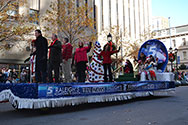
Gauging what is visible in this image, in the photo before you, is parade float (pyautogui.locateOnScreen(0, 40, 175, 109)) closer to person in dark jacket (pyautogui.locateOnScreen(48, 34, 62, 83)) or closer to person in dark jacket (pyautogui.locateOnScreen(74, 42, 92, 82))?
person in dark jacket (pyautogui.locateOnScreen(48, 34, 62, 83))

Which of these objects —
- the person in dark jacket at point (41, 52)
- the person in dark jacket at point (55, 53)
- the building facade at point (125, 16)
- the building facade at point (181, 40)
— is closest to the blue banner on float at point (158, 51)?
the person in dark jacket at point (55, 53)

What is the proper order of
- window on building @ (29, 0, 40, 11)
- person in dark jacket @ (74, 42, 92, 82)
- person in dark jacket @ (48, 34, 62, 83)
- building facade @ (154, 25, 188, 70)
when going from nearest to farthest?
person in dark jacket @ (48, 34, 62, 83), person in dark jacket @ (74, 42, 92, 82), window on building @ (29, 0, 40, 11), building facade @ (154, 25, 188, 70)

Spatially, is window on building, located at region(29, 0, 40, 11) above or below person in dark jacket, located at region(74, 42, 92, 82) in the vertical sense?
above

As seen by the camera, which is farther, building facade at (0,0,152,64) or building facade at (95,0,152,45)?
building facade at (95,0,152,45)

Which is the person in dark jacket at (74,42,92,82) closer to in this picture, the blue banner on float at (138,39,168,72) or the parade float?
the parade float

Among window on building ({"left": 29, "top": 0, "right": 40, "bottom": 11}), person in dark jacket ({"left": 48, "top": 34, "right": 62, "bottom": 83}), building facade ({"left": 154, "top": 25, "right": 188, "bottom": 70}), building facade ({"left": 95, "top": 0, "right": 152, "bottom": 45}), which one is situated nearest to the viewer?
person in dark jacket ({"left": 48, "top": 34, "right": 62, "bottom": 83})

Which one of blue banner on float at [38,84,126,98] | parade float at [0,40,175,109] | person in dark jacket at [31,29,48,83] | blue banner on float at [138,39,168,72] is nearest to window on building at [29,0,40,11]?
blue banner on float at [138,39,168,72]

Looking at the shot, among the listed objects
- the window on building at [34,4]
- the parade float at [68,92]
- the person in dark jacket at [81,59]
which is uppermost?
the window on building at [34,4]

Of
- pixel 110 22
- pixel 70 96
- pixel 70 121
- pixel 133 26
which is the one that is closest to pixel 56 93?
pixel 70 96

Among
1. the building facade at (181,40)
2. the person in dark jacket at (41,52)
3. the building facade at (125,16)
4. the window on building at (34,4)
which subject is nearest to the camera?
the person in dark jacket at (41,52)

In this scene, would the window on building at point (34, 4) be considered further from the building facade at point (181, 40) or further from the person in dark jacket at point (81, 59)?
the building facade at point (181, 40)

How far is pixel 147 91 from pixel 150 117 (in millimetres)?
3374

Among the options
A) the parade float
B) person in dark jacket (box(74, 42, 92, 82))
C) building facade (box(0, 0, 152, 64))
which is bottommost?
the parade float

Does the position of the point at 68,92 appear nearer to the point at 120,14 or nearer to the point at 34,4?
the point at 34,4
